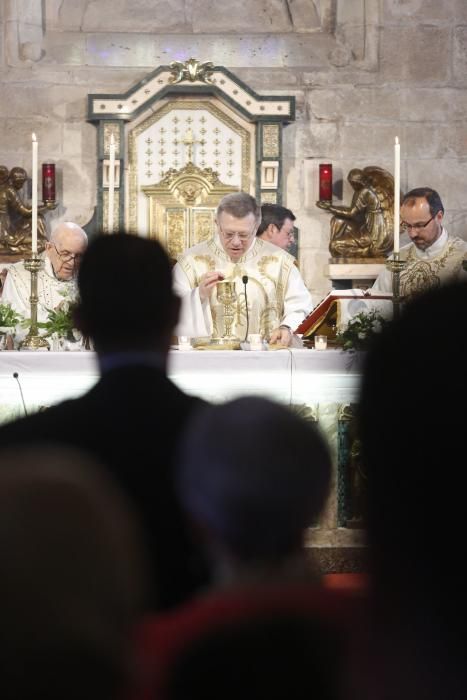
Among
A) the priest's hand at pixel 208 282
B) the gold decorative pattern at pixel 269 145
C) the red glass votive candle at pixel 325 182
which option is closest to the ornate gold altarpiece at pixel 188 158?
the gold decorative pattern at pixel 269 145

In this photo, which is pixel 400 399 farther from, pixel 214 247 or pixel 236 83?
pixel 236 83

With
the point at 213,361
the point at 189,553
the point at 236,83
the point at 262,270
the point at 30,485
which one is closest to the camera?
the point at 30,485

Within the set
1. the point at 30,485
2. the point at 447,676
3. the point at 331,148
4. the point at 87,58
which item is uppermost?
the point at 87,58

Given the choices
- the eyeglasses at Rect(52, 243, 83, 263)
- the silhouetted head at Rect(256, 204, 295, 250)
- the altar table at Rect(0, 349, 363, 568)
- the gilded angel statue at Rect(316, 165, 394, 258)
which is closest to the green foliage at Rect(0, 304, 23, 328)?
the altar table at Rect(0, 349, 363, 568)

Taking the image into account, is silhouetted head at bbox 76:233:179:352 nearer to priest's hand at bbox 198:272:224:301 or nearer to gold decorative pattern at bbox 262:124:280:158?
priest's hand at bbox 198:272:224:301

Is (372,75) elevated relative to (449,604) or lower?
elevated

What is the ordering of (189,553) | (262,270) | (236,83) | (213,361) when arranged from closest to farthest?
(189,553) → (213,361) → (262,270) → (236,83)

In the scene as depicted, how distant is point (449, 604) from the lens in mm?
1240

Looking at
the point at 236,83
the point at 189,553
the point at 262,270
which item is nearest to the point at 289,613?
the point at 189,553

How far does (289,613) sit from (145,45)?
1008 cm

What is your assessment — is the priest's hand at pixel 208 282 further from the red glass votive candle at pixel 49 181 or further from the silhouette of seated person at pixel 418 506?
the silhouette of seated person at pixel 418 506

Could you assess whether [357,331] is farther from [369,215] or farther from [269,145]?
[269,145]

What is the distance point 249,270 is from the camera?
26.1 ft

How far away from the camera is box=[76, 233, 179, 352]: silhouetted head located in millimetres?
2580
